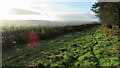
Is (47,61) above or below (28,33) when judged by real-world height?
below

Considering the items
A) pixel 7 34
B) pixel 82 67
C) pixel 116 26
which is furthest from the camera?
pixel 116 26

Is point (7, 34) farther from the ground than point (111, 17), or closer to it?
closer to it

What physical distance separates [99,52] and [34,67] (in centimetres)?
307

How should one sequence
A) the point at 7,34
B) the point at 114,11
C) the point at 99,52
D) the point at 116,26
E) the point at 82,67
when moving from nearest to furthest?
1. the point at 82,67
2. the point at 99,52
3. the point at 7,34
4. the point at 114,11
5. the point at 116,26

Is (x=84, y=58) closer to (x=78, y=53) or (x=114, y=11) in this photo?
(x=78, y=53)

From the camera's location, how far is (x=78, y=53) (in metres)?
6.04

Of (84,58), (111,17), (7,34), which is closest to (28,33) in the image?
(7,34)

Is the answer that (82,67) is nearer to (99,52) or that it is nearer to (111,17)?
(99,52)

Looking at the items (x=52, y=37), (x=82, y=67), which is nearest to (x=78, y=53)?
(x=82, y=67)

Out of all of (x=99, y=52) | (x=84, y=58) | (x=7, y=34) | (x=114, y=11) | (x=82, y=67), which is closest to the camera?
(x=82, y=67)

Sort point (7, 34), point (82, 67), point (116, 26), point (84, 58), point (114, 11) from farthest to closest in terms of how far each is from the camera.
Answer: point (116, 26), point (114, 11), point (7, 34), point (84, 58), point (82, 67)

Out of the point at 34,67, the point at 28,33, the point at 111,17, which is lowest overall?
the point at 34,67

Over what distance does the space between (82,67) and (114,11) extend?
6.89 m

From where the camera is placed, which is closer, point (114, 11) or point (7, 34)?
point (7, 34)
